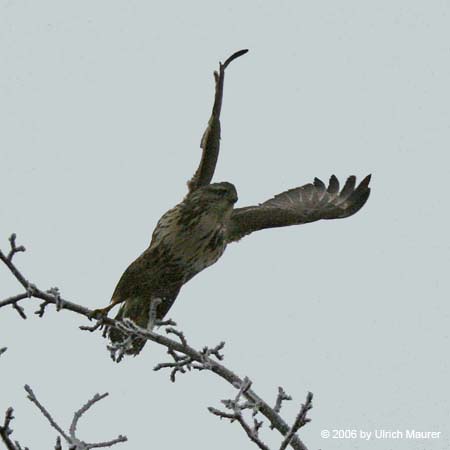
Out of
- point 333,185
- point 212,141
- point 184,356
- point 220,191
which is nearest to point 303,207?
point 333,185

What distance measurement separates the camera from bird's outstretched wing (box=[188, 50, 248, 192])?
9.69 metres

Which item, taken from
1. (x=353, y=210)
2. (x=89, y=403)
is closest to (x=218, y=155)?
(x=353, y=210)

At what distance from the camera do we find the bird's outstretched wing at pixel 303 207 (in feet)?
35.1

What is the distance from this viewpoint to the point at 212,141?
978cm

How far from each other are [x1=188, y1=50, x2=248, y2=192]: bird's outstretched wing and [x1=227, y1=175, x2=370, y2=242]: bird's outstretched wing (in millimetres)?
777

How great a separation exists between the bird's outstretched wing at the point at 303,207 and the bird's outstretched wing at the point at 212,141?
777mm

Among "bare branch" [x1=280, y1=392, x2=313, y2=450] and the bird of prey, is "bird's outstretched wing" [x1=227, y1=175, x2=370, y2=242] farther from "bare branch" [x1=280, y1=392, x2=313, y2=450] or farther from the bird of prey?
"bare branch" [x1=280, y1=392, x2=313, y2=450]

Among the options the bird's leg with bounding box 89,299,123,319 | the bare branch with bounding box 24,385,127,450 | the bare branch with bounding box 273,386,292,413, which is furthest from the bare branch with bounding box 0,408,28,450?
the bird's leg with bounding box 89,299,123,319

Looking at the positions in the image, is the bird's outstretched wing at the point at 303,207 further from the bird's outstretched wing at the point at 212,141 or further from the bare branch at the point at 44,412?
the bare branch at the point at 44,412

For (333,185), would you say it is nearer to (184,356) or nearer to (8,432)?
(184,356)

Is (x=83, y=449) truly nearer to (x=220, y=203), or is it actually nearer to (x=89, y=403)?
(x=89, y=403)

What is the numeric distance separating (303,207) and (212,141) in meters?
2.52

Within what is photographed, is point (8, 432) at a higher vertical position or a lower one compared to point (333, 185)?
lower

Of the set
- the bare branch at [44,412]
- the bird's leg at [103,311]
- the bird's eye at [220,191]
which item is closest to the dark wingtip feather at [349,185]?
the bird's eye at [220,191]
